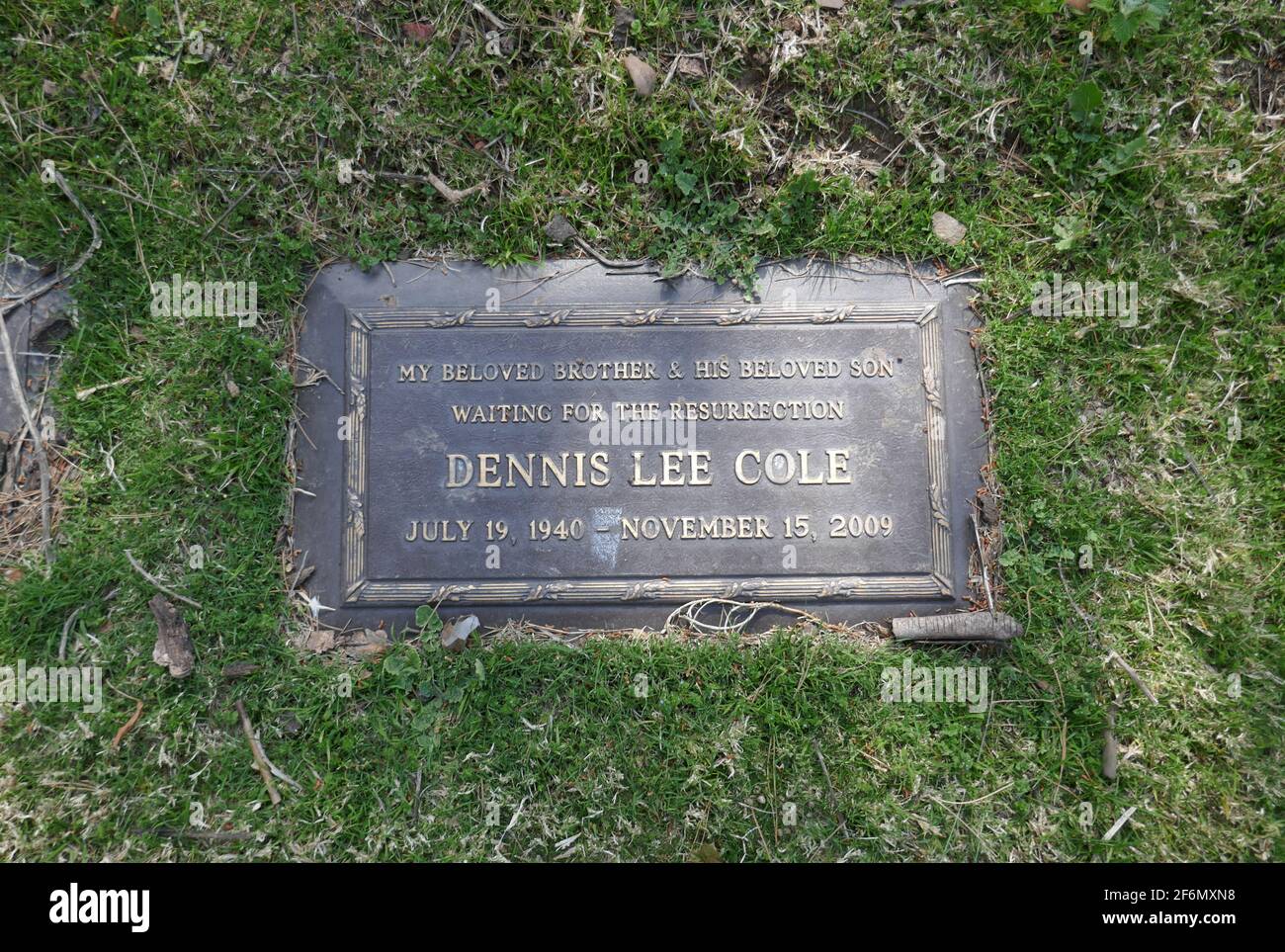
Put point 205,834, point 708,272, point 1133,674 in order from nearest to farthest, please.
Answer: point 205,834 → point 1133,674 → point 708,272

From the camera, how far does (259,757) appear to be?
2.70m

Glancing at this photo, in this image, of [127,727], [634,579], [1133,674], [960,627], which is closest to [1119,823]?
[1133,674]

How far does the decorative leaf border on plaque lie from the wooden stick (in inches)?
24.2

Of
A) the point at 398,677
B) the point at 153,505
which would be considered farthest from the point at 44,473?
the point at 398,677

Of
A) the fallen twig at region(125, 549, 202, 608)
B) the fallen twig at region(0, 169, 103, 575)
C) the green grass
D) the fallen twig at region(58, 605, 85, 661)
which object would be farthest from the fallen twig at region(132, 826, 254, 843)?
the fallen twig at region(0, 169, 103, 575)

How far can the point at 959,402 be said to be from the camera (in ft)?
9.37

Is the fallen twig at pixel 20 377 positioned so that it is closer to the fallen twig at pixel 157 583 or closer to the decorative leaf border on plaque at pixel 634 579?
the fallen twig at pixel 157 583

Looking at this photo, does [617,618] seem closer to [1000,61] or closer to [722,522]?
[722,522]

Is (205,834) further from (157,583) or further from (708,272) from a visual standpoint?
(708,272)

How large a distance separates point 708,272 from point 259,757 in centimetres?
270

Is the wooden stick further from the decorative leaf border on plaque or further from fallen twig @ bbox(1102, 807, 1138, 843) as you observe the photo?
fallen twig @ bbox(1102, 807, 1138, 843)

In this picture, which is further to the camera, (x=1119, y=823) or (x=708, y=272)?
(x=708, y=272)

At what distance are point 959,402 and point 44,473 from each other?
12.8ft

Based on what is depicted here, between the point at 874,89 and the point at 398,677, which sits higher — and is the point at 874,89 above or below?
above
